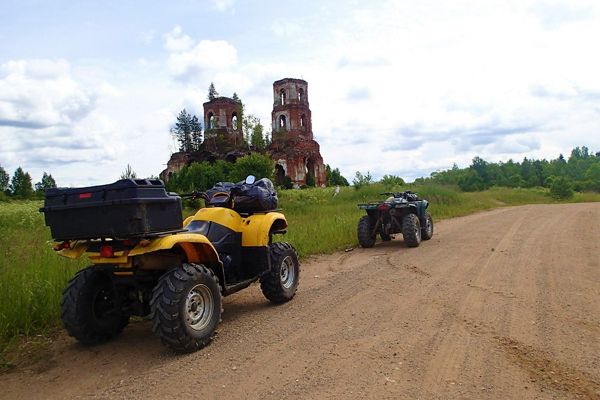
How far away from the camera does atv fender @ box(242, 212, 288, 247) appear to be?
5.93 m

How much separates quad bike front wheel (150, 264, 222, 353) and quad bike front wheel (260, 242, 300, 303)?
1303mm

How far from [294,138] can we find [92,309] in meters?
39.7

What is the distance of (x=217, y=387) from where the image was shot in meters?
3.72

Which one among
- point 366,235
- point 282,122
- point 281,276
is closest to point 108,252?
point 281,276

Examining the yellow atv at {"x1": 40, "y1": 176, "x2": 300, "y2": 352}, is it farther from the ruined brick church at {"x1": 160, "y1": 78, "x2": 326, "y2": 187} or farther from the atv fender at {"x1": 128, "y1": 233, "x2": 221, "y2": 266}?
the ruined brick church at {"x1": 160, "y1": 78, "x2": 326, "y2": 187}

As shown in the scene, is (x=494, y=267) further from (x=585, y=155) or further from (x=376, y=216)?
(x=585, y=155)

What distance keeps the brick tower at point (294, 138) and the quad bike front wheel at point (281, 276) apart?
36384 mm

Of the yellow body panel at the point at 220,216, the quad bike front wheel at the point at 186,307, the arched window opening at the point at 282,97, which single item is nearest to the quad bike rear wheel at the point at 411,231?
the yellow body panel at the point at 220,216

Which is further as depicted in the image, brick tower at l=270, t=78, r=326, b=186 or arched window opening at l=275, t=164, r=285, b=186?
arched window opening at l=275, t=164, r=285, b=186

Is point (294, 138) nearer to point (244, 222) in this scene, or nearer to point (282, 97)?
point (282, 97)

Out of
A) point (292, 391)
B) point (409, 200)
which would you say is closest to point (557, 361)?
point (292, 391)

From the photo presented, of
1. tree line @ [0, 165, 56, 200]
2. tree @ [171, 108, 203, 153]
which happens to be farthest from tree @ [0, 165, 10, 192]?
tree @ [171, 108, 203, 153]

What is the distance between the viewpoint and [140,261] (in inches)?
177

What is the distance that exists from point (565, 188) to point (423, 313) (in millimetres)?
41818
